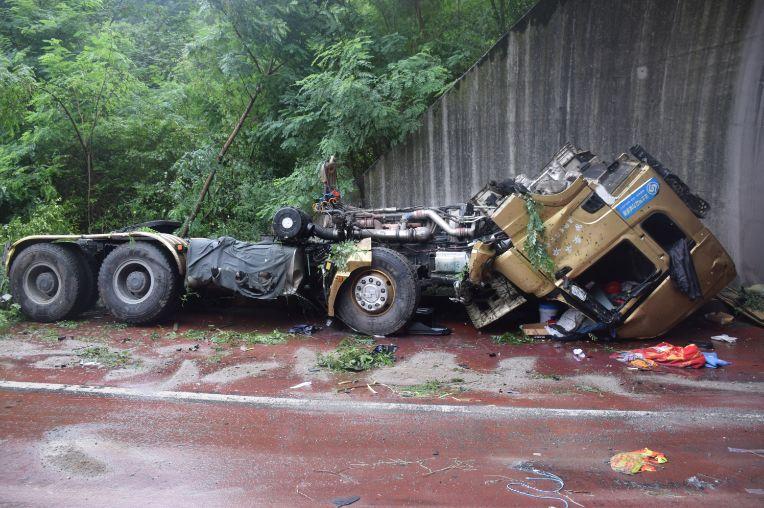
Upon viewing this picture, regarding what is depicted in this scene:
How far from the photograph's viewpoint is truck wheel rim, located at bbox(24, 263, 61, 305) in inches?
327

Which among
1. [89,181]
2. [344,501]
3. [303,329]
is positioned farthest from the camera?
[89,181]

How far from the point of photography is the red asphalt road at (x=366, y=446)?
367 centimetres

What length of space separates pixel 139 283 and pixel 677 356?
22.9 feet

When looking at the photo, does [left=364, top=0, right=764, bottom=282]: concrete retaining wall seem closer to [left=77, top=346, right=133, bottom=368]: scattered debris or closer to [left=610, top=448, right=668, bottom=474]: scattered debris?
[left=77, top=346, right=133, bottom=368]: scattered debris

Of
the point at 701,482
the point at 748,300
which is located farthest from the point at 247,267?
the point at 748,300

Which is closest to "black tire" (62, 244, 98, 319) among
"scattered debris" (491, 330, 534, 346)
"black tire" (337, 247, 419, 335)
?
"black tire" (337, 247, 419, 335)

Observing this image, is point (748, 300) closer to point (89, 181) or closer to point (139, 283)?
point (139, 283)

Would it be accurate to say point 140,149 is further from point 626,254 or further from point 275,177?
point 626,254

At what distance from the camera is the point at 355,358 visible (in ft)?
21.3

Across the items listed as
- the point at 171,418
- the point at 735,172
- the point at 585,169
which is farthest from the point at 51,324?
the point at 735,172

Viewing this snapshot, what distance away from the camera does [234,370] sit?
20.6 ft

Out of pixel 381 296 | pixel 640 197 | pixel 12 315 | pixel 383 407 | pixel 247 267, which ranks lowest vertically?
pixel 383 407

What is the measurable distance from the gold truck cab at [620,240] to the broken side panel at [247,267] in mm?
2620

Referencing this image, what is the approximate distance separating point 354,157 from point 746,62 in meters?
6.94
